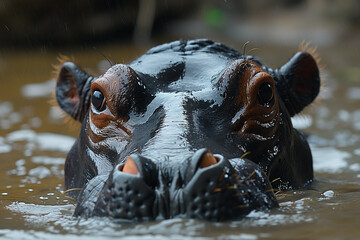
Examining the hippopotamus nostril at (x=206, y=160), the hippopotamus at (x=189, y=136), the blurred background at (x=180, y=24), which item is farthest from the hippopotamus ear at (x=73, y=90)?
the blurred background at (x=180, y=24)

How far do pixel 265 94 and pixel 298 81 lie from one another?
1.27 metres

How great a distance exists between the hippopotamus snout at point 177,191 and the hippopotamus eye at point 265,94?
1.03m

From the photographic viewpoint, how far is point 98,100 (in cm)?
394

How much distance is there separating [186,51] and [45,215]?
1.70m

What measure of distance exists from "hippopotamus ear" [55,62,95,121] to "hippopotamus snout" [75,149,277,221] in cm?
233

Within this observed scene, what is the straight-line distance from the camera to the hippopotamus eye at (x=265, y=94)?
12.6ft

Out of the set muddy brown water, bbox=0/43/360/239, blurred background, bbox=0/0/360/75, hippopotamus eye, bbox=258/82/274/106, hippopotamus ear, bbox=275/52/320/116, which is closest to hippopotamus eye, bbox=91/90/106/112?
muddy brown water, bbox=0/43/360/239

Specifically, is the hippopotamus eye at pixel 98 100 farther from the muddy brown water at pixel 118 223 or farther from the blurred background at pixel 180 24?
the blurred background at pixel 180 24

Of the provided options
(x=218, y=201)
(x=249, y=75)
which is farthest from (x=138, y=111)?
(x=218, y=201)

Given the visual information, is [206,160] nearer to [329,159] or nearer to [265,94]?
[265,94]

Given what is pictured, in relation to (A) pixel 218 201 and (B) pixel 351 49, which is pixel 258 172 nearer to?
(A) pixel 218 201

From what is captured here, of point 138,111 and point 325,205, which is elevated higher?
point 138,111

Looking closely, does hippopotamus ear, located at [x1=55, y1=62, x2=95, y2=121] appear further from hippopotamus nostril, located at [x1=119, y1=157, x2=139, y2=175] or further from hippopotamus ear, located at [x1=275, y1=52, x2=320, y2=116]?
hippopotamus nostril, located at [x1=119, y1=157, x2=139, y2=175]

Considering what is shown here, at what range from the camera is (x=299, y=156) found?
4656mm
